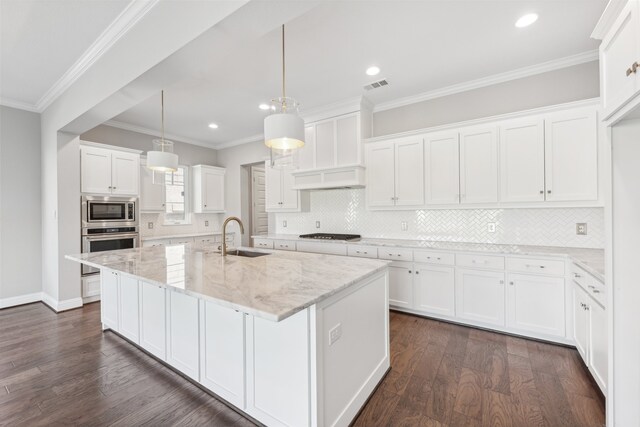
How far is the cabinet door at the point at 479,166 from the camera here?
123 inches

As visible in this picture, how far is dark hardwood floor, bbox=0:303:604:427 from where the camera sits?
1773mm

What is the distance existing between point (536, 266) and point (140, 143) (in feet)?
20.5

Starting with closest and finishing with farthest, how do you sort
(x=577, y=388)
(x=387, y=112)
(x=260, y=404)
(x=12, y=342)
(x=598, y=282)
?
(x=260, y=404) → (x=598, y=282) → (x=577, y=388) → (x=12, y=342) → (x=387, y=112)

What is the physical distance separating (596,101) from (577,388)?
251 cm

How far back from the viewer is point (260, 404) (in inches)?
64.4

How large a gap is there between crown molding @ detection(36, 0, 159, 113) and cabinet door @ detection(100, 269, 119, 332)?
218cm

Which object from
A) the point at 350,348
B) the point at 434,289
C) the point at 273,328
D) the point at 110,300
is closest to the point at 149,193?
the point at 110,300

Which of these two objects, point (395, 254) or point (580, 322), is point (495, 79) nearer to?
point (395, 254)

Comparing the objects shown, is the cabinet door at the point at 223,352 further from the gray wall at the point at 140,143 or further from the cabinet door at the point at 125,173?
the gray wall at the point at 140,143

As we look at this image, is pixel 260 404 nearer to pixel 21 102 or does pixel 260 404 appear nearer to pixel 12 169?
pixel 12 169

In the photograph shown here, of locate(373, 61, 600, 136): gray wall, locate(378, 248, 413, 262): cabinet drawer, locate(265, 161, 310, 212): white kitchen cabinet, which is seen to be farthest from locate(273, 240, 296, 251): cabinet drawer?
locate(373, 61, 600, 136): gray wall

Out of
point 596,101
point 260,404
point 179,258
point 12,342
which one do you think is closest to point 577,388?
point 260,404

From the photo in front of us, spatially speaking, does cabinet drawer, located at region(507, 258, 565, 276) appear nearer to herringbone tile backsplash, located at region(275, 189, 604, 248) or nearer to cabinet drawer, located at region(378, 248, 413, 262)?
herringbone tile backsplash, located at region(275, 189, 604, 248)

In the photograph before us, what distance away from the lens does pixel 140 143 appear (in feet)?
16.9
